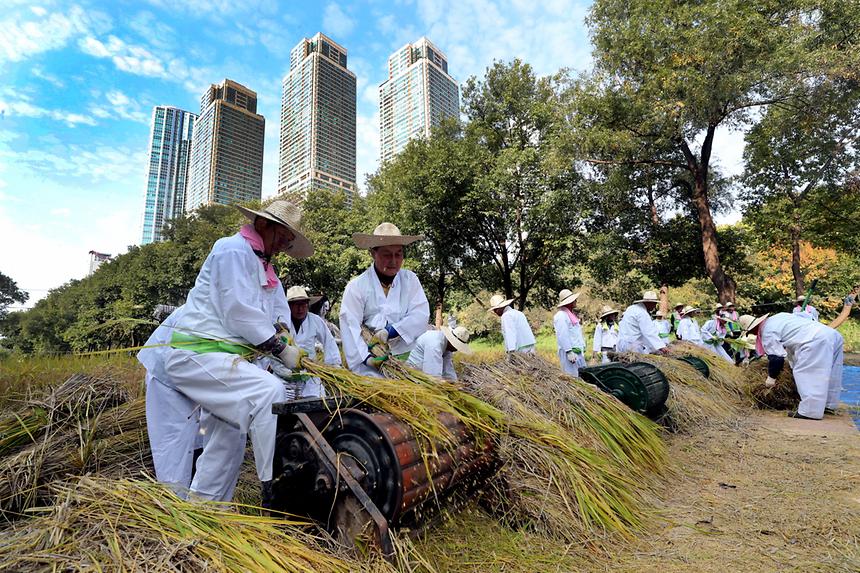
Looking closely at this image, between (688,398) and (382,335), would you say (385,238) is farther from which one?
(688,398)

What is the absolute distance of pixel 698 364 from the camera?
7.91 m

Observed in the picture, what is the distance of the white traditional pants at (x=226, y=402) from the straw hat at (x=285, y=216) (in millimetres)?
901

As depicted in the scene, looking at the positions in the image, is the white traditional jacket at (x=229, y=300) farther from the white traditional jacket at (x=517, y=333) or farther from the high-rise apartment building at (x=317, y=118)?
the high-rise apartment building at (x=317, y=118)

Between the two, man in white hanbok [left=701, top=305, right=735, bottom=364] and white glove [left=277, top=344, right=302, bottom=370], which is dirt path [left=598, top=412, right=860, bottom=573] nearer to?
white glove [left=277, top=344, right=302, bottom=370]

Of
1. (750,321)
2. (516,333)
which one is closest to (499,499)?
(516,333)

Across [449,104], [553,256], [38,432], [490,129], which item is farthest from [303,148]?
[38,432]

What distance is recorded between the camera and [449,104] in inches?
1319

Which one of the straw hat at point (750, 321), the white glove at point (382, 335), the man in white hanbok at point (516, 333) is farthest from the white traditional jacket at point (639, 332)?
the white glove at point (382, 335)

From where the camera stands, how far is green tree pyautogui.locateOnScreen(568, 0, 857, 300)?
1116 cm

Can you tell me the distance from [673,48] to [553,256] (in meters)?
7.14

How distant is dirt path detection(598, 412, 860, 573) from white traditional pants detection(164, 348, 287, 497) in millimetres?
1949

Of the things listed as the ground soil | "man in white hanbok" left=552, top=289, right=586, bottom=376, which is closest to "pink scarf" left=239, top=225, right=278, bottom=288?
the ground soil

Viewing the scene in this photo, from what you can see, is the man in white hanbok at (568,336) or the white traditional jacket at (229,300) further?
the man in white hanbok at (568,336)

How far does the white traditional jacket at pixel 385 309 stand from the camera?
3615 mm
